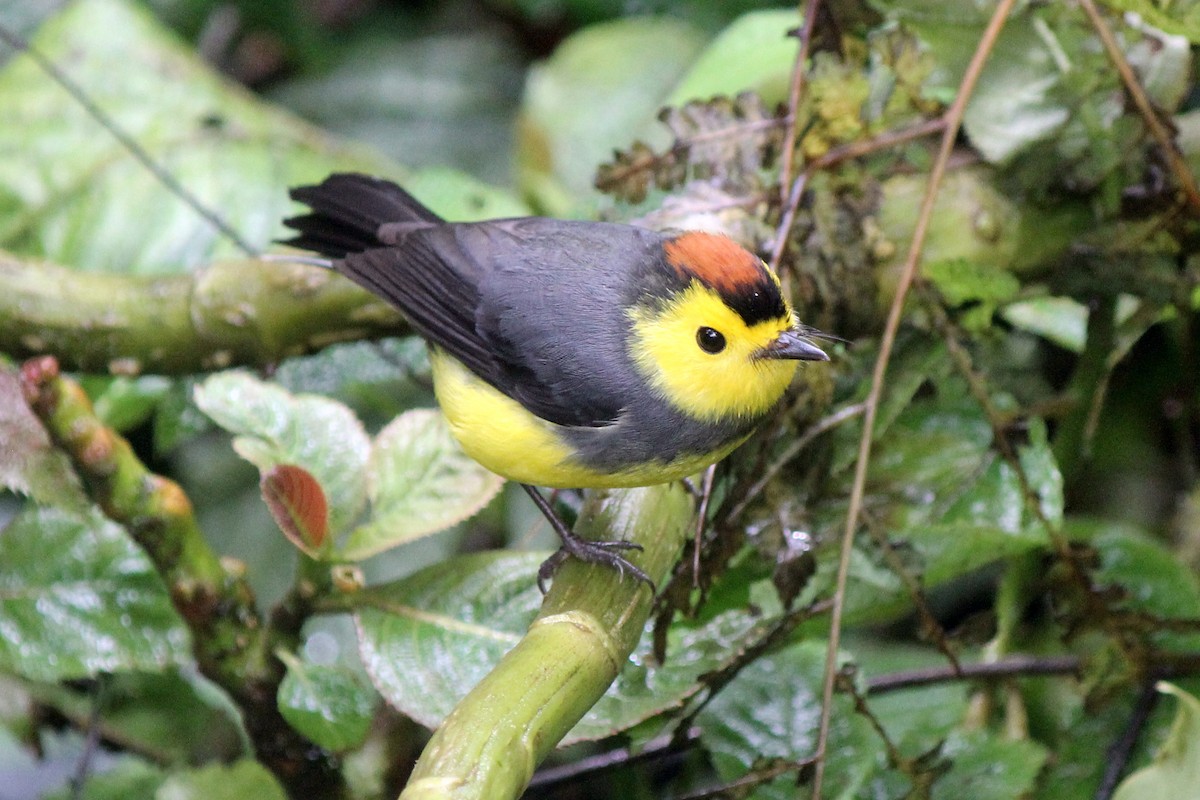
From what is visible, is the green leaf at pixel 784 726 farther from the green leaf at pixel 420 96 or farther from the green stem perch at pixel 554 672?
the green leaf at pixel 420 96

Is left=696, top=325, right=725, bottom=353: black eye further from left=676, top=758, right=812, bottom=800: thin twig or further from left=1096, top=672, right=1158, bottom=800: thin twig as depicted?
left=1096, top=672, right=1158, bottom=800: thin twig

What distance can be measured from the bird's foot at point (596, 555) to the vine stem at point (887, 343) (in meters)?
0.29

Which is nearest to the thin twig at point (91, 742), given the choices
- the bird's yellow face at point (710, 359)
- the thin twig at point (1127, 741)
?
the bird's yellow face at point (710, 359)

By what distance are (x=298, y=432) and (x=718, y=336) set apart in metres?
0.64

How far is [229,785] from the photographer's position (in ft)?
5.45

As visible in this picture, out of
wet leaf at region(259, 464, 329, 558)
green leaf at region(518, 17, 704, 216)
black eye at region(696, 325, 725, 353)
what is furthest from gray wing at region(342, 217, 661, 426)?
green leaf at region(518, 17, 704, 216)

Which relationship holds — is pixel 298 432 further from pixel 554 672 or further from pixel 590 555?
pixel 554 672

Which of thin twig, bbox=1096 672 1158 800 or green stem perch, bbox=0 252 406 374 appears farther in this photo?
green stem perch, bbox=0 252 406 374

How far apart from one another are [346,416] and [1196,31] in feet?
4.55

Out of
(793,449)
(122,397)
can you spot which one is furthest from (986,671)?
(122,397)

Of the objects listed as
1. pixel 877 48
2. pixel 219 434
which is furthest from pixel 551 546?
pixel 877 48

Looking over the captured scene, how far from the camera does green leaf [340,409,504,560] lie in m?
1.63

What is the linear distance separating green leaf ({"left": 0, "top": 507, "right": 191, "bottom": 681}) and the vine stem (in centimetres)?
98

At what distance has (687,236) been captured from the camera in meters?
1.69
